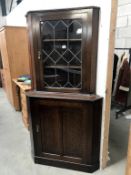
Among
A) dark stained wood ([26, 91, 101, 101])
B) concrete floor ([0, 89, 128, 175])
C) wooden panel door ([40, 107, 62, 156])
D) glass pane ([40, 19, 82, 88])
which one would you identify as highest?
glass pane ([40, 19, 82, 88])

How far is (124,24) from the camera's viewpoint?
3652 millimetres

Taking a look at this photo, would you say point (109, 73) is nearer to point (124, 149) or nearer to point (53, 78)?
point (53, 78)

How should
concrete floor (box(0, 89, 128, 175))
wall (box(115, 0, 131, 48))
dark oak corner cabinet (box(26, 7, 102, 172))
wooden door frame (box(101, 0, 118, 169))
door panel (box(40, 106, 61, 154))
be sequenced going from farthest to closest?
wall (box(115, 0, 131, 48))
concrete floor (box(0, 89, 128, 175))
door panel (box(40, 106, 61, 154))
dark oak corner cabinet (box(26, 7, 102, 172))
wooden door frame (box(101, 0, 118, 169))

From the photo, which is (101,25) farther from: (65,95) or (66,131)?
(66,131)

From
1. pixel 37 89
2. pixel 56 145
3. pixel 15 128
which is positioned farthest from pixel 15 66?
pixel 56 145

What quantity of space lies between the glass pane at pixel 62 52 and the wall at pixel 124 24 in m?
2.39

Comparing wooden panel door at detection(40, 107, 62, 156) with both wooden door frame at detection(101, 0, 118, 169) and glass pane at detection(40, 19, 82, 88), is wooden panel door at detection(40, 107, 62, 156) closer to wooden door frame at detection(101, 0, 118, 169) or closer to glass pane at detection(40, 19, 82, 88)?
glass pane at detection(40, 19, 82, 88)

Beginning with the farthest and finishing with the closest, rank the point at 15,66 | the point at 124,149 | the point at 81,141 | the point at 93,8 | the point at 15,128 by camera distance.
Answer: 1. the point at 15,66
2. the point at 15,128
3. the point at 124,149
4. the point at 81,141
5. the point at 93,8

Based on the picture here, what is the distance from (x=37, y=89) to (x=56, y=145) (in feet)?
2.35

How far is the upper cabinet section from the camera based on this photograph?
1597mm

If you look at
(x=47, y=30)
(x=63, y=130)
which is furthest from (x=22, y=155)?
(x=47, y=30)

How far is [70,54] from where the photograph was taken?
1745mm

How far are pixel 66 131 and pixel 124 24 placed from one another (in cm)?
283

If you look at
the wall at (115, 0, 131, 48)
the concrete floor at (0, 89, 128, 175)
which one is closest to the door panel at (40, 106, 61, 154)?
the concrete floor at (0, 89, 128, 175)
